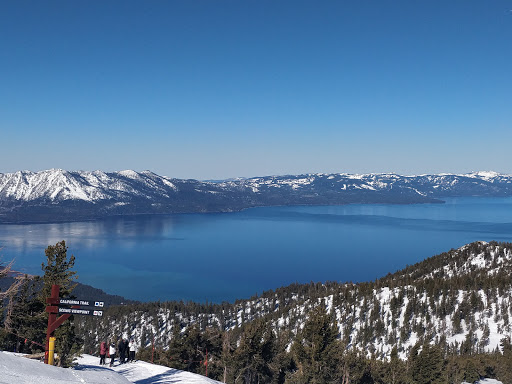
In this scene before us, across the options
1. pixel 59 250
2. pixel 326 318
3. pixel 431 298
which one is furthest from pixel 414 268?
pixel 59 250

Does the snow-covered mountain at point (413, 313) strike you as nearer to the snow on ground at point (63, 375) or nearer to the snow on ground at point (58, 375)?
the snow on ground at point (63, 375)

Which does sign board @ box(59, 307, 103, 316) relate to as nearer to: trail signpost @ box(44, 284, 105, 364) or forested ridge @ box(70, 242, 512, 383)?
trail signpost @ box(44, 284, 105, 364)

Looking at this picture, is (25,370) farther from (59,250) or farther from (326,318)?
(326,318)

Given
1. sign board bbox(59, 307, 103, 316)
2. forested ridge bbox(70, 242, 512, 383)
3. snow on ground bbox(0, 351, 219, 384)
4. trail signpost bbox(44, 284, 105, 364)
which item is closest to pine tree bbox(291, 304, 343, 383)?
forested ridge bbox(70, 242, 512, 383)

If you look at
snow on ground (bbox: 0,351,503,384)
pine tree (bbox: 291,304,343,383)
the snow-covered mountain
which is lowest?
the snow-covered mountain

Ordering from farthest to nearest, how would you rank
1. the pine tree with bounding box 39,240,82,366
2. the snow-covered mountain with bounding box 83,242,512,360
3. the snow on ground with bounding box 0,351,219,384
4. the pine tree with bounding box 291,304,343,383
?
the snow-covered mountain with bounding box 83,242,512,360 < the pine tree with bounding box 291,304,343,383 < the pine tree with bounding box 39,240,82,366 < the snow on ground with bounding box 0,351,219,384

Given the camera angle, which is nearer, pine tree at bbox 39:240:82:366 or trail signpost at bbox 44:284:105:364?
trail signpost at bbox 44:284:105:364

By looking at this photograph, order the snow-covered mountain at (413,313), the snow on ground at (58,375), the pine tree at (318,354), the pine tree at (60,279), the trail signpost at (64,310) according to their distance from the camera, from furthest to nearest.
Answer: the snow-covered mountain at (413,313)
the pine tree at (318,354)
the pine tree at (60,279)
the trail signpost at (64,310)
the snow on ground at (58,375)

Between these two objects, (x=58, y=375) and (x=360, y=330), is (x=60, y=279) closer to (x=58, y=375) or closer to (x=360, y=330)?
(x=58, y=375)

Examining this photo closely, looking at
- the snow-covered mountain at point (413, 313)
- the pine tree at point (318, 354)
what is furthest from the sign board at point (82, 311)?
the snow-covered mountain at point (413, 313)
